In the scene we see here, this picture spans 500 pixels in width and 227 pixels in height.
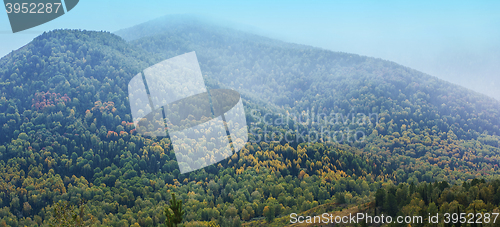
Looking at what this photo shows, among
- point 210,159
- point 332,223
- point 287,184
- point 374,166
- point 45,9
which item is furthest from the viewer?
point 374,166

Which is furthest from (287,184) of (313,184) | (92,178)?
(92,178)

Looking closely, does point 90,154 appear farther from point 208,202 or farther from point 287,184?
point 287,184

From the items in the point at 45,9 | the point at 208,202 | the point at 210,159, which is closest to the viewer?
the point at 45,9

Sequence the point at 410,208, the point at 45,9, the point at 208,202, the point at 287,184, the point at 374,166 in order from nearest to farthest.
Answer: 1. the point at 45,9
2. the point at 410,208
3. the point at 208,202
4. the point at 287,184
5. the point at 374,166

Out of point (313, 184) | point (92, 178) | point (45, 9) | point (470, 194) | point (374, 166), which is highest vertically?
point (45, 9)

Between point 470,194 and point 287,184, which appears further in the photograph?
point 287,184

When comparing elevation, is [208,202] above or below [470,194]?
below

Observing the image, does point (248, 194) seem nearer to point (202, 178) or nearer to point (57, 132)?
point (202, 178)

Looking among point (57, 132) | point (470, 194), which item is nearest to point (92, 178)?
point (57, 132)

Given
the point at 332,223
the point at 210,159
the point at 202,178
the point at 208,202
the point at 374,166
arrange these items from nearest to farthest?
1. the point at 332,223
2. the point at 208,202
3. the point at 202,178
4. the point at 210,159
5. the point at 374,166
